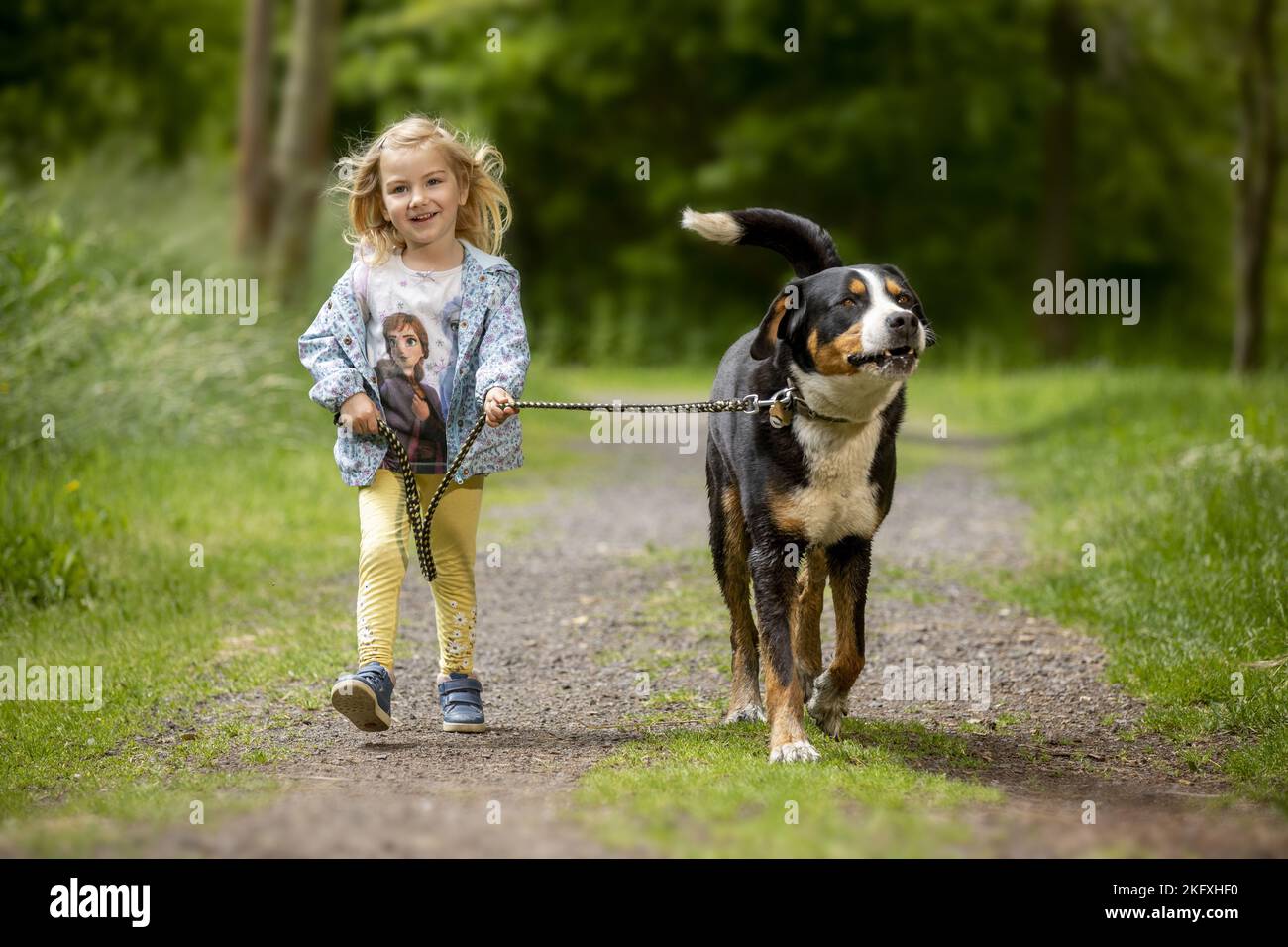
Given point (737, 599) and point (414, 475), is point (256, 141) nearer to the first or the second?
point (414, 475)

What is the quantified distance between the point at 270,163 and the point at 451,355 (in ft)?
40.6

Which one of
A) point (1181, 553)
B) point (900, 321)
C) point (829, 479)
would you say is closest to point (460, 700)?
point (829, 479)

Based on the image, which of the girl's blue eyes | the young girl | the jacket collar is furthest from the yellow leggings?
the girl's blue eyes

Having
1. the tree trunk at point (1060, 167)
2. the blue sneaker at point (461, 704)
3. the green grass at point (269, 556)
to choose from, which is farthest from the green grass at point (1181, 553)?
the tree trunk at point (1060, 167)

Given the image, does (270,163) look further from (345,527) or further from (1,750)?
(1,750)

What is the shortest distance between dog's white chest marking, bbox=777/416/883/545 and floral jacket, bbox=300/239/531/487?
89 centimetres

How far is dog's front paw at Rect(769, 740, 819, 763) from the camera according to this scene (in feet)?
15.2

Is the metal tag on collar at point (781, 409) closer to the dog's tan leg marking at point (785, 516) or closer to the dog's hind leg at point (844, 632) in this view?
the dog's tan leg marking at point (785, 516)

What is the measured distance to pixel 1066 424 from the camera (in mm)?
13820

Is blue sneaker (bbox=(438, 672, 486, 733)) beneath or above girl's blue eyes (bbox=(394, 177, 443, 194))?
beneath

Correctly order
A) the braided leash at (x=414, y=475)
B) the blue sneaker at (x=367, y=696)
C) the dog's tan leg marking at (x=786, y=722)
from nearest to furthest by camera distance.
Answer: the dog's tan leg marking at (x=786, y=722) → the blue sneaker at (x=367, y=696) → the braided leash at (x=414, y=475)

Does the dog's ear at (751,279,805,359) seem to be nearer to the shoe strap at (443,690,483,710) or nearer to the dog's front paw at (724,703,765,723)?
the dog's front paw at (724,703,765,723)

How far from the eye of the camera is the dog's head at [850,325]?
4594mm

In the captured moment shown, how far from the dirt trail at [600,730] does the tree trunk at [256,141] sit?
8.07m
